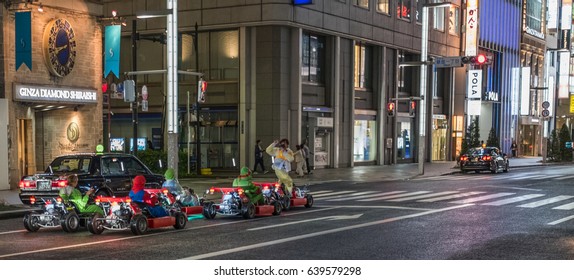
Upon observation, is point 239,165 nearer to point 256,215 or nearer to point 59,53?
point 59,53

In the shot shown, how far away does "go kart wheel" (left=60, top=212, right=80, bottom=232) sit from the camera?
46.0ft

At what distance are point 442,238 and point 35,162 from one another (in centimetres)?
1923

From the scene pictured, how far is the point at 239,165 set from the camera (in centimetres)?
3722

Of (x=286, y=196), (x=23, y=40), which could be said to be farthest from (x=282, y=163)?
(x=23, y=40)

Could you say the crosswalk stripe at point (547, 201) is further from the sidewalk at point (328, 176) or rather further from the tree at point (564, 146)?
the tree at point (564, 146)

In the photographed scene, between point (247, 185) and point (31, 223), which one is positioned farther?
point (247, 185)

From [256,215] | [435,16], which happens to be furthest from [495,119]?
[256,215]

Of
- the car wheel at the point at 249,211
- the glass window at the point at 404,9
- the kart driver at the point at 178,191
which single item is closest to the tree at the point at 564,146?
the glass window at the point at 404,9

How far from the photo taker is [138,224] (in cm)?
1340

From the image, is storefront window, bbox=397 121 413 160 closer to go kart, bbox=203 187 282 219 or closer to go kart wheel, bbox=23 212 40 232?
go kart, bbox=203 187 282 219

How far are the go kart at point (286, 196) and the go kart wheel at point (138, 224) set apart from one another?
14.6ft

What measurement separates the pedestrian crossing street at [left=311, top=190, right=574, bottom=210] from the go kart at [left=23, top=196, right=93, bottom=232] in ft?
29.6

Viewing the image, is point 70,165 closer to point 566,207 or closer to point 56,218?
point 56,218

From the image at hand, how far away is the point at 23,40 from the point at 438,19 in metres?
35.1
